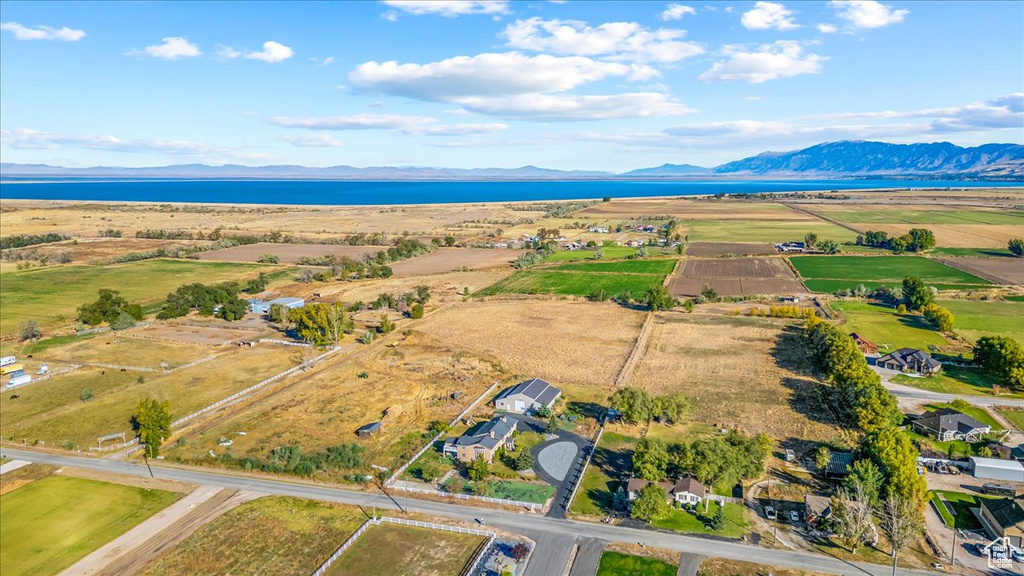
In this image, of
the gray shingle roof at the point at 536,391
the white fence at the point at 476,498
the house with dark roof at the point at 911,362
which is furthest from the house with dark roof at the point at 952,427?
the white fence at the point at 476,498

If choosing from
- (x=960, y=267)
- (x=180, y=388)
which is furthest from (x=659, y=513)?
(x=960, y=267)

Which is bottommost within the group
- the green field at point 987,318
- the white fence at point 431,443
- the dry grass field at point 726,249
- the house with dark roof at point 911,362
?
the white fence at point 431,443

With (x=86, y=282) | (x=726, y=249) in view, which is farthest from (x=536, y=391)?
(x=726, y=249)

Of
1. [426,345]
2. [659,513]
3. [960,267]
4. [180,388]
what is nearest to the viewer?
[659,513]

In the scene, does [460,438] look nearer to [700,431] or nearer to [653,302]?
[700,431]

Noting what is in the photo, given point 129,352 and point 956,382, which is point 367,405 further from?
point 956,382

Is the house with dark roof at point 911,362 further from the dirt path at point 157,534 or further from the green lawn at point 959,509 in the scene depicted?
the dirt path at point 157,534
